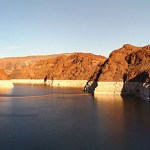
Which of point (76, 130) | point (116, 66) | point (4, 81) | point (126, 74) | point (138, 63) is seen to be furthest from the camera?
point (4, 81)

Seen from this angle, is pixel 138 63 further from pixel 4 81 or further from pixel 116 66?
pixel 4 81

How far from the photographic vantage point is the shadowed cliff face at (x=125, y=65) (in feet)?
279

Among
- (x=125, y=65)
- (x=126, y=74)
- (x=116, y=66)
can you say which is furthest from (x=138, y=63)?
(x=116, y=66)

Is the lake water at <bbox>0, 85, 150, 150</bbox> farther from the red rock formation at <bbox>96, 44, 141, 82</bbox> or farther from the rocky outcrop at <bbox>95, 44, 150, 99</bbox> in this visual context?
the red rock formation at <bbox>96, 44, 141, 82</bbox>

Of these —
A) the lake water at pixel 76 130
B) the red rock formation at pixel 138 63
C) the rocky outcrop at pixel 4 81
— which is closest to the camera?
the lake water at pixel 76 130

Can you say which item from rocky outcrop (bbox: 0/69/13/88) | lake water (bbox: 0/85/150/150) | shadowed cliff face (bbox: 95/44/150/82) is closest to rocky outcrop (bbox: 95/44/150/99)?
shadowed cliff face (bbox: 95/44/150/82)

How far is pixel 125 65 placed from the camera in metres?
93.2

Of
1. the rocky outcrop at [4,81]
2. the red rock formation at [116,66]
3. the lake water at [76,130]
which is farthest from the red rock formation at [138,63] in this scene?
the rocky outcrop at [4,81]

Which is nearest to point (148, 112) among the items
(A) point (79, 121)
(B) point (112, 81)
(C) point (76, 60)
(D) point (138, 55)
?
(A) point (79, 121)

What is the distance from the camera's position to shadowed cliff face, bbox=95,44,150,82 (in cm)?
8494

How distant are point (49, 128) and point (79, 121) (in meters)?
5.83

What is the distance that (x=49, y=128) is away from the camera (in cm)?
3559

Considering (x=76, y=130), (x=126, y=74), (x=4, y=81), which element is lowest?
(x=76, y=130)

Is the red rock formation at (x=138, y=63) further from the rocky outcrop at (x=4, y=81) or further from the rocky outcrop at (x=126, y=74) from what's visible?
the rocky outcrop at (x=4, y=81)
